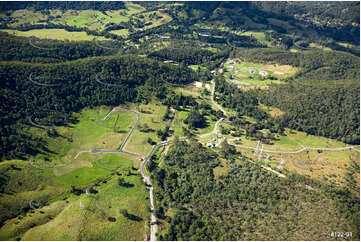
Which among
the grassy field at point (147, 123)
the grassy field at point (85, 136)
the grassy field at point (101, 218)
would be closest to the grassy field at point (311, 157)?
the grassy field at point (147, 123)

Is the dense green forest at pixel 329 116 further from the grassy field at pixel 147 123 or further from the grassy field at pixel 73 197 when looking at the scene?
the grassy field at pixel 73 197

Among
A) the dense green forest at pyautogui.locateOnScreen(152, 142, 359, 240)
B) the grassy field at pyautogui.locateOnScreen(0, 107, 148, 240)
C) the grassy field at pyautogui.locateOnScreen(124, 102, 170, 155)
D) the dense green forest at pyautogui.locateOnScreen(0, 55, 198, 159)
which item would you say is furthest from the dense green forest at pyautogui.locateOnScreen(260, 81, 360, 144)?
the grassy field at pyautogui.locateOnScreen(0, 107, 148, 240)

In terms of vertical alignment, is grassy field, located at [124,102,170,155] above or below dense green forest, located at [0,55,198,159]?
below

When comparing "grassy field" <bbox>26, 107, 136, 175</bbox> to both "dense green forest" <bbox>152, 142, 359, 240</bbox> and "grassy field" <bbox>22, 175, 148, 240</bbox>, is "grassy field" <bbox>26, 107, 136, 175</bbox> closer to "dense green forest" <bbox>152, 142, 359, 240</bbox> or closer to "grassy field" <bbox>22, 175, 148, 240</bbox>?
"grassy field" <bbox>22, 175, 148, 240</bbox>

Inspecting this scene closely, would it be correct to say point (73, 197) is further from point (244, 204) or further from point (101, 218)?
point (244, 204)

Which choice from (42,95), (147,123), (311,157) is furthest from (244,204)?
(42,95)

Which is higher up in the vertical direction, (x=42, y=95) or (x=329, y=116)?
(x=42, y=95)

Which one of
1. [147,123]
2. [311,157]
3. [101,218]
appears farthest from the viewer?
[147,123]

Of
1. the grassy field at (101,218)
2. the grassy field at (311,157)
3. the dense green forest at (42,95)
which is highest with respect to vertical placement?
the dense green forest at (42,95)
